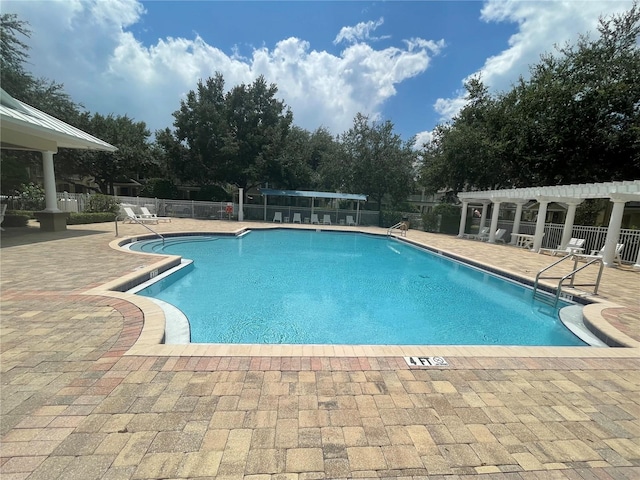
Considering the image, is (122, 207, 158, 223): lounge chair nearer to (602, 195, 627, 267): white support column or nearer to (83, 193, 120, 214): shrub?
(83, 193, 120, 214): shrub

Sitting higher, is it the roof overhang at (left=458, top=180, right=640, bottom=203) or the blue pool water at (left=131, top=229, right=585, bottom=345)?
the roof overhang at (left=458, top=180, right=640, bottom=203)

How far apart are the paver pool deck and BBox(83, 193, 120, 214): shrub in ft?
45.5

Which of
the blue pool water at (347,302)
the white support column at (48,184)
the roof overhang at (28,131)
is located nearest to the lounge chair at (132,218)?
the white support column at (48,184)

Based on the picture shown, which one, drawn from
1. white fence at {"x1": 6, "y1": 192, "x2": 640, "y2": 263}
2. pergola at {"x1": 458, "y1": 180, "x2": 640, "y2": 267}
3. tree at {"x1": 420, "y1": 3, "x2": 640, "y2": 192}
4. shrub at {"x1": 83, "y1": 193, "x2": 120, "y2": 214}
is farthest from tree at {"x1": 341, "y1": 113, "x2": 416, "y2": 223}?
shrub at {"x1": 83, "y1": 193, "x2": 120, "y2": 214}

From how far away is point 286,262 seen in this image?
9891 mm

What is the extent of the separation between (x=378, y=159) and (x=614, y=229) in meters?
16.5

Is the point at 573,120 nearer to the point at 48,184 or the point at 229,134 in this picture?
the point at 229,134

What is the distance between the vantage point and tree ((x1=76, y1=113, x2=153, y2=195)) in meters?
24.4

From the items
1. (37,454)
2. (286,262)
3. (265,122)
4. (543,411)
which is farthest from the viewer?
(265,122)

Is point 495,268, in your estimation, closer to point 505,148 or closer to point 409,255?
point 409,255

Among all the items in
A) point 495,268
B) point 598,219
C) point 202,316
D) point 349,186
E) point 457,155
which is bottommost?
point 202,316

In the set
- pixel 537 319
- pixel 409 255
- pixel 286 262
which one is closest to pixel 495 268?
pixel 537 319

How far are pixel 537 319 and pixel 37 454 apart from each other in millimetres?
7184

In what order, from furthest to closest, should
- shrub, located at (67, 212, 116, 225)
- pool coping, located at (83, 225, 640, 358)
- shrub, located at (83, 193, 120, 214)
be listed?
shrub, located at (83, 193, 120, 214)
shrub, located at (67, 212, 116, 225)
pool coping, located at (83, 225, 640, 358)
